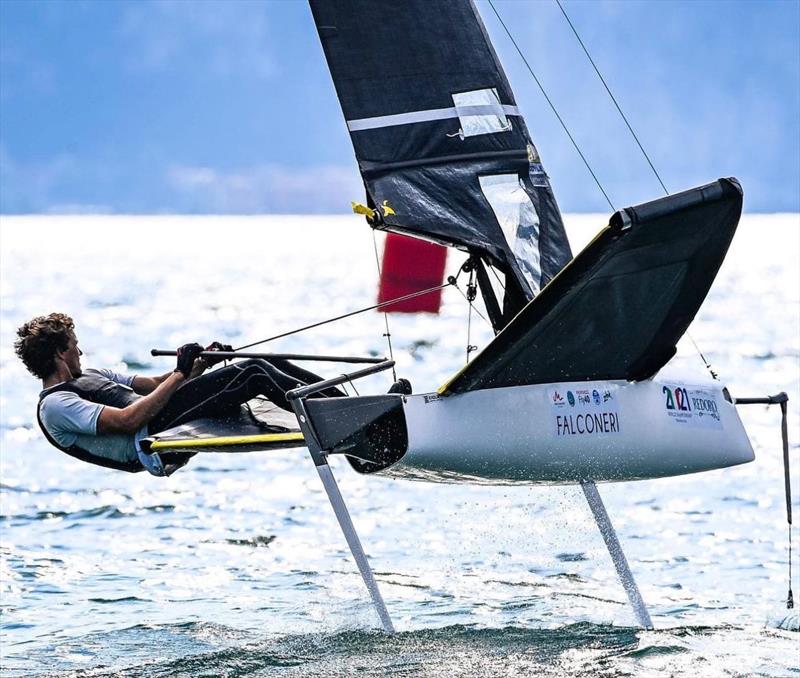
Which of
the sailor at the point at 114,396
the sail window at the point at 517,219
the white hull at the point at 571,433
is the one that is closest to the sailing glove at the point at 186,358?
the sailor at the point at 114,396

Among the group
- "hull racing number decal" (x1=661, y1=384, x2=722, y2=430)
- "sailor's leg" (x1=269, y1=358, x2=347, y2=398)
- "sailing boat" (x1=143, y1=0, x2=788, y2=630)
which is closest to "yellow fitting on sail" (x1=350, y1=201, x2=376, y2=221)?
"sailing boat" (x1=143, y1=0, x2=788, y2=630)

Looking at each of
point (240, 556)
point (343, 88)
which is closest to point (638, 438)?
point (343, 88)

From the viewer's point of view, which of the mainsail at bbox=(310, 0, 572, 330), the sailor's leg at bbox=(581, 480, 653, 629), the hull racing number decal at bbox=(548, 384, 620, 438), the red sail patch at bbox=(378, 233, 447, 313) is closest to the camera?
the hull racing number decal at bbox=(548, 384, 620, 438)

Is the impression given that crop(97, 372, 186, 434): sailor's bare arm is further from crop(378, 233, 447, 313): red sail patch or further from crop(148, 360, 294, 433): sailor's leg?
crop(378, 233, 447, 313): red sail patch

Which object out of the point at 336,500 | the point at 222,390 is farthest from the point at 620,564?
the point at 222,390

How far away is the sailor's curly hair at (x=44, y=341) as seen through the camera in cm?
480

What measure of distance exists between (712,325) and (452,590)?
60.6 feet

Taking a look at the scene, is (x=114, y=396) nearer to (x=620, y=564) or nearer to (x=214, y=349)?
(x=214, y=349)

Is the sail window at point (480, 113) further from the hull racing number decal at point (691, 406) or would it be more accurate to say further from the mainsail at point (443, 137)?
the hull racing number decal at point (691, 406)

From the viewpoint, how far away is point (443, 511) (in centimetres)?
859

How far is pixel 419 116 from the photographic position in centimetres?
525

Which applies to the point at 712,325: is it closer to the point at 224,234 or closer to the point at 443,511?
the point at 443,511

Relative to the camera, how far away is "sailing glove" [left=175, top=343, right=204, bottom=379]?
183 inches

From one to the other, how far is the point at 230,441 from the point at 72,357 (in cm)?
79
